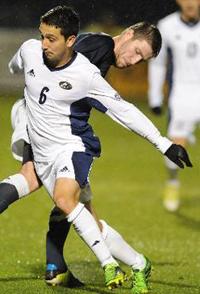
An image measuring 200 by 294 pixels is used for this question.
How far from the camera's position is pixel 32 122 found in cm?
820

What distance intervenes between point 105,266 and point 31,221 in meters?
4.85

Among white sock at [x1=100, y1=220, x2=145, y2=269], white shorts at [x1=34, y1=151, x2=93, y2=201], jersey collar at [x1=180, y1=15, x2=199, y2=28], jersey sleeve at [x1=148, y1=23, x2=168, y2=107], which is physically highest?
white shorts at [x1=34, y1=151, x2=93, y2=201]

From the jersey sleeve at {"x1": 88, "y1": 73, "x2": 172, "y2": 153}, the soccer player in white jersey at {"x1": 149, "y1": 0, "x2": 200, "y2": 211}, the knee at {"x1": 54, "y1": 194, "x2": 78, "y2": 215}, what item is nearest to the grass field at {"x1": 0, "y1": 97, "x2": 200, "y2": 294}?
the soccer player in white jersey at {"x1": 149, "y1": 0, "x2": 200, "y2": 211}

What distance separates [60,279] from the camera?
8547mm

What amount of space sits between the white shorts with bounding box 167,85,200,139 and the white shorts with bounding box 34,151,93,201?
17.9 feet

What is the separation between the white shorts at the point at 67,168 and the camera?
7988 millimetres

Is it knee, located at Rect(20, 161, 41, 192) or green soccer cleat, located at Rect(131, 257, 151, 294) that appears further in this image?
knee, located at Rect(20, 161, 41, 192)

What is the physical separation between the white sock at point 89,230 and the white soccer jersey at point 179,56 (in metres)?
5.99

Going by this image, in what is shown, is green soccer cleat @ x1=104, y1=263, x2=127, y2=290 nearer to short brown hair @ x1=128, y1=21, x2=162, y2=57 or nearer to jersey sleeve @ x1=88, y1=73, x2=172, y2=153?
jersey sleeve @ x1=88, y1=73, x2=172, y2=153

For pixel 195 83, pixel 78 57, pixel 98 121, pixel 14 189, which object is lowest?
pixel 98 121

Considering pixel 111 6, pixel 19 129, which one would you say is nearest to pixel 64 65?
pixel 19 129

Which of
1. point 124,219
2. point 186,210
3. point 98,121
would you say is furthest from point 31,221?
point 98,121

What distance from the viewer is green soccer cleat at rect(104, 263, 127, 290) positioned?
24.9ft

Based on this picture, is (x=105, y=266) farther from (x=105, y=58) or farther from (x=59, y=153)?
(x=105, y=58)
